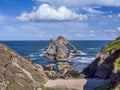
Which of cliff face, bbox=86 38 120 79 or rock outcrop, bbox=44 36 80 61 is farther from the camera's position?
rock outcrop, bbox=44 36 80 61

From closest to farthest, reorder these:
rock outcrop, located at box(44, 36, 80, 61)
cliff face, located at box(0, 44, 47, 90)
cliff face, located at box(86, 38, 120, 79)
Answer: cliff face, located at box(0, 44, 47, 90) < cliff face, located at box(86, 38, 120, 79) < rock outcrop, located at box(44, 36, 80, 61)

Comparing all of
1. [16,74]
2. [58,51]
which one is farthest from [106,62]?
[58,51]

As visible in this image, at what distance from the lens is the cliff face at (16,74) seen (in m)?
52.2

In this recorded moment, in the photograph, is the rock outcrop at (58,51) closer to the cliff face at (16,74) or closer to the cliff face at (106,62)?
the cliff face at (106,62)

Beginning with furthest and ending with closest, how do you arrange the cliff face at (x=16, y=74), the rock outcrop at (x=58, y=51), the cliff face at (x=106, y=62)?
the rock outcrop at (x=58, y=51)
the cliff face at (x=106, y=62)
the cliff face at (x=16, y=74)

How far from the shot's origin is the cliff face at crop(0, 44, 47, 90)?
2057 inches

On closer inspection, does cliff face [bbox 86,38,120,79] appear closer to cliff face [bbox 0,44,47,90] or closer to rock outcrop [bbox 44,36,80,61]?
cliff face [bbox 0,44,47,90]

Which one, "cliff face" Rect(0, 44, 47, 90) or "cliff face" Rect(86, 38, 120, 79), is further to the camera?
"cliff face" Rect(86, 38, 120, 79)

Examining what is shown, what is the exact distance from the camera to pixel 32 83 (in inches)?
2188

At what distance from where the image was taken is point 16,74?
5491 cm

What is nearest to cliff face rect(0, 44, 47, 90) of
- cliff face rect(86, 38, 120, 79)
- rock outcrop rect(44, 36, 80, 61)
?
cliff face rect(86, 38, 120, 79)

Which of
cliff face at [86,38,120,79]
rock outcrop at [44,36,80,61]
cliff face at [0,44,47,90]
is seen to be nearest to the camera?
cliff face at [0,44,47,90]

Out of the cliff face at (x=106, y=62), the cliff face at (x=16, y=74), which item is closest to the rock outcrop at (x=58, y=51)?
the cliff face at (x=106, y=62)

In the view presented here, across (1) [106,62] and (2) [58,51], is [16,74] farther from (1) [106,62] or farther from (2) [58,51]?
(2) [58,51]
